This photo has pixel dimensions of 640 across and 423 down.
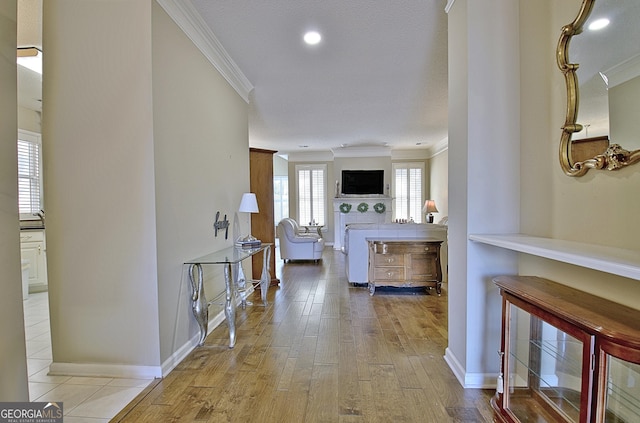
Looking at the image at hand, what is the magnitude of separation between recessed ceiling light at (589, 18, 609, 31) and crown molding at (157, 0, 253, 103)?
A: 2559 mm

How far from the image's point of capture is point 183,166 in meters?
2.44

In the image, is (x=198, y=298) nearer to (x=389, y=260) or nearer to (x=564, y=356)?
(x=564, y=356)

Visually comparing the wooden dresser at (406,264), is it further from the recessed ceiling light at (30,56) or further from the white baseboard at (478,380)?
the recessed ceiling light at (30,56)

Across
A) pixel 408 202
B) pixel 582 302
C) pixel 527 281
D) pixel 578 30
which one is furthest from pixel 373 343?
pixel 408 202

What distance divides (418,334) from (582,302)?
1742 millimetres

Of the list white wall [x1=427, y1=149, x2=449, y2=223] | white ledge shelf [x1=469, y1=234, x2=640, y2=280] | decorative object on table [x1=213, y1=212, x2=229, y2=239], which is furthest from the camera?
white wall [x1=427, y1=149, x2=449, y2=223]

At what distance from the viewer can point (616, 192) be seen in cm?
128

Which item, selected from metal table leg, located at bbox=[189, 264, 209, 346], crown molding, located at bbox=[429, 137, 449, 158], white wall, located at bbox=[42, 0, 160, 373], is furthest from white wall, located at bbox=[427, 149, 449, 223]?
white wall, located at bbox=[42, 0, 160, 373]

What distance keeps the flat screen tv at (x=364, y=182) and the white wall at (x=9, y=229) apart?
24.2ft

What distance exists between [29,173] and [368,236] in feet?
17.8

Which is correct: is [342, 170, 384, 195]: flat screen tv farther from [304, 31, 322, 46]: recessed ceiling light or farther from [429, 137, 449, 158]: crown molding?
[304, 31, 322, 46]: recessed ceiling light

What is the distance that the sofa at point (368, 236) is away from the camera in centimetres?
428

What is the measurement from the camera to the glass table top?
2.48 m

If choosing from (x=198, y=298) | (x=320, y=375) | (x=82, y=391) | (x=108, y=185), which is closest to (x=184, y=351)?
(x=198, y=298)
